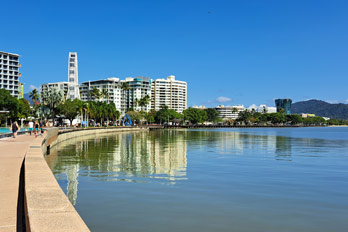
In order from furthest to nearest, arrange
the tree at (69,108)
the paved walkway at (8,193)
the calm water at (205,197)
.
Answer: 1. the tree at (69,108)
2. the calm water at (205,197)
3. the paved walkway at (8,193)

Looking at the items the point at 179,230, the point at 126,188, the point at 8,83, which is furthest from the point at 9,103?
the point at 179,230

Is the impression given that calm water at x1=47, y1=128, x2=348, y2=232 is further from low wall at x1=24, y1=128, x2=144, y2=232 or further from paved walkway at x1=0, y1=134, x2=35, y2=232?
low wall at x1=24, y1=128, x2=144, y2=232

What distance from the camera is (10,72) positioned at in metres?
165

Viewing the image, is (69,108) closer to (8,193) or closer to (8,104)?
(8,104)

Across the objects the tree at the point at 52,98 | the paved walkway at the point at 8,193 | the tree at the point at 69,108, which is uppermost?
the tree at the point at 52,98

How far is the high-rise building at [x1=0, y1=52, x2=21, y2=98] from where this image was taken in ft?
523

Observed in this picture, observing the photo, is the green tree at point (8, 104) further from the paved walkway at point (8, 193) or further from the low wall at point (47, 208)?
the low wall at point (47, 208)

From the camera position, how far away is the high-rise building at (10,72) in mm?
159375

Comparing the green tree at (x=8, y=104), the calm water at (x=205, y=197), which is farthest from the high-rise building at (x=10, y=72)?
the calm water at (x=205, y=197)

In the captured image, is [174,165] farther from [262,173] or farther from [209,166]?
[262,173]

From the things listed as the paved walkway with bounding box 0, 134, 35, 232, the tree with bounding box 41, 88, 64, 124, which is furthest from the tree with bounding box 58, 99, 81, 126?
the paved walkway with bounding box 0, 134, 35, 232

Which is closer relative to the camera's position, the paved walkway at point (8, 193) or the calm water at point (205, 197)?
the paved walkway at point (8, 193)

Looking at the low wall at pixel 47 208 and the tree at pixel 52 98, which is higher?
the tree at pixel 52 98

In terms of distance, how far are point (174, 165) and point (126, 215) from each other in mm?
12450
